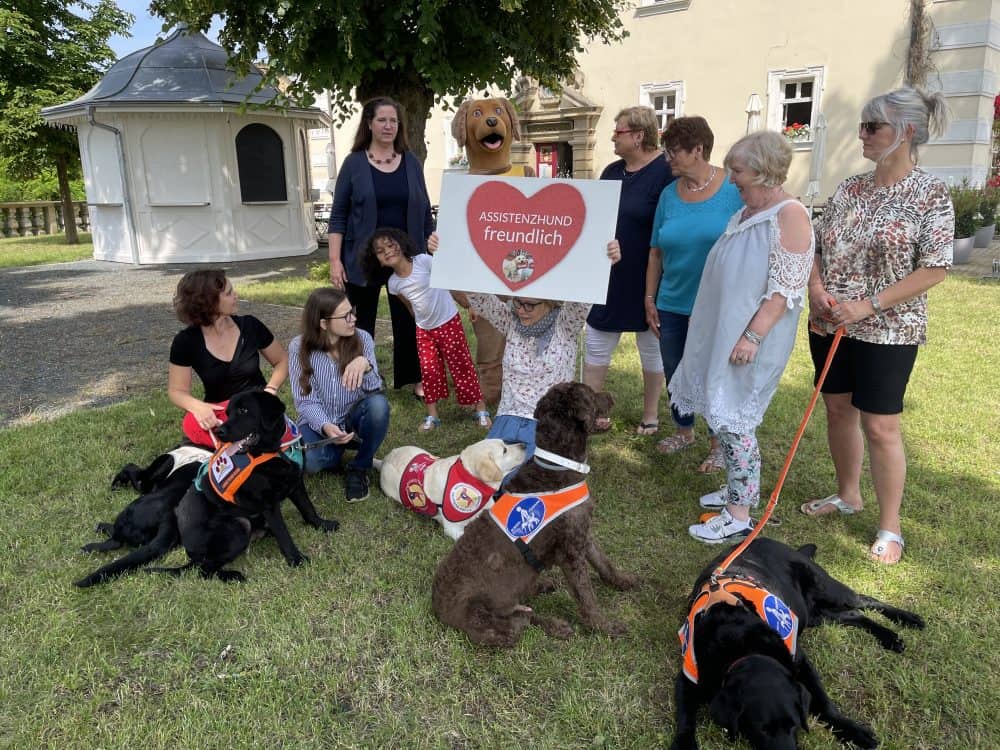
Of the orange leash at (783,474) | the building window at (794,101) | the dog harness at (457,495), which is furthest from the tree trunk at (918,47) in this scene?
the dog harness at (457,495)

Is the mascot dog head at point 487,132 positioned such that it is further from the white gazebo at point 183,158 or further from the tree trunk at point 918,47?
the tree trunk at point 918,47

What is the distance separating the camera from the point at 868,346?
3.16 m

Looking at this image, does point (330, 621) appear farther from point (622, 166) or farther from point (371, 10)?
point (371, 10)

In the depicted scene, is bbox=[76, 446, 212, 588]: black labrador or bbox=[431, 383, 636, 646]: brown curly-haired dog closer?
bbox=[431, 383, 636, 646]: brown curly-haired dog

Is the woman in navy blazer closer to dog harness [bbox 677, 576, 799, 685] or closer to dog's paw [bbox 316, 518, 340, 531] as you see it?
dog's paw [bbox 316, 518, 340, 531]

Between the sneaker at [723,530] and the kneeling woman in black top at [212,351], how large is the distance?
9.10 ft

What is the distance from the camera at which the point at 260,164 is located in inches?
629

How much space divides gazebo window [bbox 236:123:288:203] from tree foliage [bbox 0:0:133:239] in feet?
20.4

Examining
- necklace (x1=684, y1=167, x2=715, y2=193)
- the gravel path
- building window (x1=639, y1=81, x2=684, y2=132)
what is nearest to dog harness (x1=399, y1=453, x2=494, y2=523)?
necklace (x1=684, y1=167, x2=715, y2=193)

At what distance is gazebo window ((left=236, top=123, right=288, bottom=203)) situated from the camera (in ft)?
51.4

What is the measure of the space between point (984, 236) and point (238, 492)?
17684 mm

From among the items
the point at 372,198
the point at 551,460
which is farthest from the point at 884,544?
the point at 372,198

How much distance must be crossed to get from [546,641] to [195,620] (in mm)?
1610

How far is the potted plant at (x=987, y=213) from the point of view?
47.4ft
